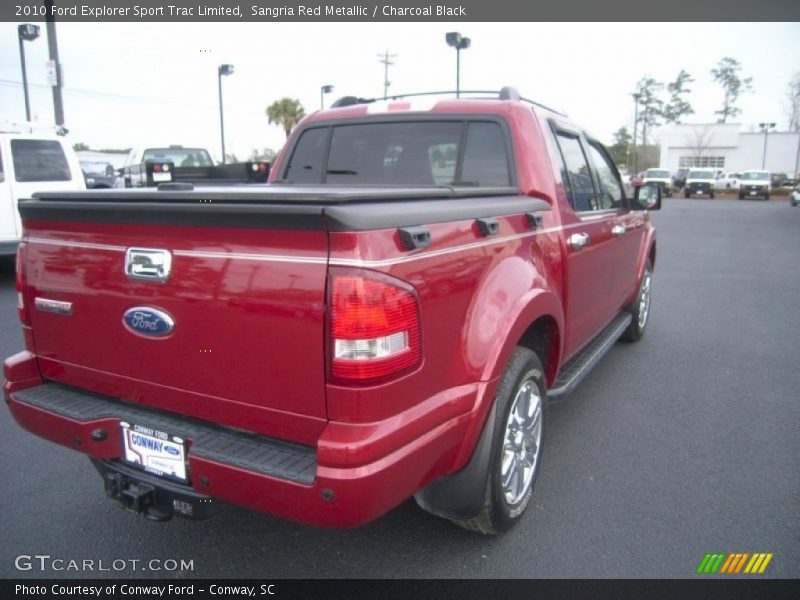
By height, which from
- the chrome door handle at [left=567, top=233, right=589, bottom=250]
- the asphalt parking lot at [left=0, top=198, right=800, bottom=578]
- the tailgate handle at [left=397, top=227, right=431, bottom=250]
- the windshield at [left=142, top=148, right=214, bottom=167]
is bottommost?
the asphalt parking lot at [left=0, top=198, right=800, bottom=578]

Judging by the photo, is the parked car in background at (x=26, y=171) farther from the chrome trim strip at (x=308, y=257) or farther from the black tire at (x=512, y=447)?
the black tire at (x=512, y=447)

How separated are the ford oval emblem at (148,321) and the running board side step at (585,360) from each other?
199cm

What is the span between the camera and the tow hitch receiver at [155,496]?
2266 mm

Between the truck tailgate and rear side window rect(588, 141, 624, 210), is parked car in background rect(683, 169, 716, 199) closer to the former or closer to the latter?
rear side window rect(588, 141, 624, 210)

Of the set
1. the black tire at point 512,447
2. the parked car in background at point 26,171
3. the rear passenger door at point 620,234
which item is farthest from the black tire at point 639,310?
the parked car in background at point 26,171

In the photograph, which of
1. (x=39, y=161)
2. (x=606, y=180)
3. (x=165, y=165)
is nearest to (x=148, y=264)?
(x=606, y=180)

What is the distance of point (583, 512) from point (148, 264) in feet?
7.59

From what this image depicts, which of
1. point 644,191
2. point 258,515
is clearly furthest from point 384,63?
point 258,515

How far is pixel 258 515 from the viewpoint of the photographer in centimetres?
302

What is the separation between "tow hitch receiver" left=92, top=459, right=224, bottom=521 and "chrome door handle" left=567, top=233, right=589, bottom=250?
2230mm

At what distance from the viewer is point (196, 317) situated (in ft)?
6.99

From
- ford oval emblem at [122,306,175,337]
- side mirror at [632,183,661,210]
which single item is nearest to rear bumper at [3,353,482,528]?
ford oval emblem at [122,306,175,337]

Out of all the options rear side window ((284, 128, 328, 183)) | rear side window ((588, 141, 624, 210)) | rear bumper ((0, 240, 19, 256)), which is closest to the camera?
rear side window ((284, 128, 328, 183))

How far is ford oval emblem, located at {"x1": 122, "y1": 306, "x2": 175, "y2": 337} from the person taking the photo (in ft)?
7.21
